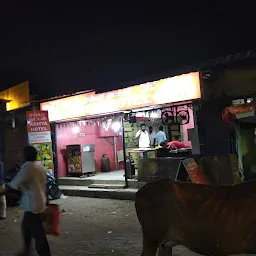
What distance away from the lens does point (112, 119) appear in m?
14.0

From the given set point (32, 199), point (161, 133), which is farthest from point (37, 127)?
Answer: point (32, 199)

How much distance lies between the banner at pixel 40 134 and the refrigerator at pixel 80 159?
193cm

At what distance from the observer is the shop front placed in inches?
419

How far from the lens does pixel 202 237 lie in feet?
12.7

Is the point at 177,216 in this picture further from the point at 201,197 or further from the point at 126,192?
the point at 126,192

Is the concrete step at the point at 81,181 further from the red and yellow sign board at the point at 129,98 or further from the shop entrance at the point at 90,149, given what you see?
the red and yellow sign board at the point at 129,98

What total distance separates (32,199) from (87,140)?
1137cm

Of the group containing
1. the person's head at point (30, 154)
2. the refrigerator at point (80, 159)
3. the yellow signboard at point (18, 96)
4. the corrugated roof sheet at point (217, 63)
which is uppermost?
the yellow signboard at point (18, 96)

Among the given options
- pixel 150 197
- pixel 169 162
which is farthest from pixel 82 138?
pixel 150 197

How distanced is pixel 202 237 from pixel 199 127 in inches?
281

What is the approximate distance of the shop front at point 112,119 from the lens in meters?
10.6

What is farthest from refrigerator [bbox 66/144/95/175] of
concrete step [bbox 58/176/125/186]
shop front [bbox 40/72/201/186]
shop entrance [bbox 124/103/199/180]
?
shop entrance [bbox 124/103/199/180]

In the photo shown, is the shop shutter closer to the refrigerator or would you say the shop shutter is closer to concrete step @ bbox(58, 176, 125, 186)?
the refrigerator

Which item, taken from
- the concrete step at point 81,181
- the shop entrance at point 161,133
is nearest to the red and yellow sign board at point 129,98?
the shop entrance at point 161,133
